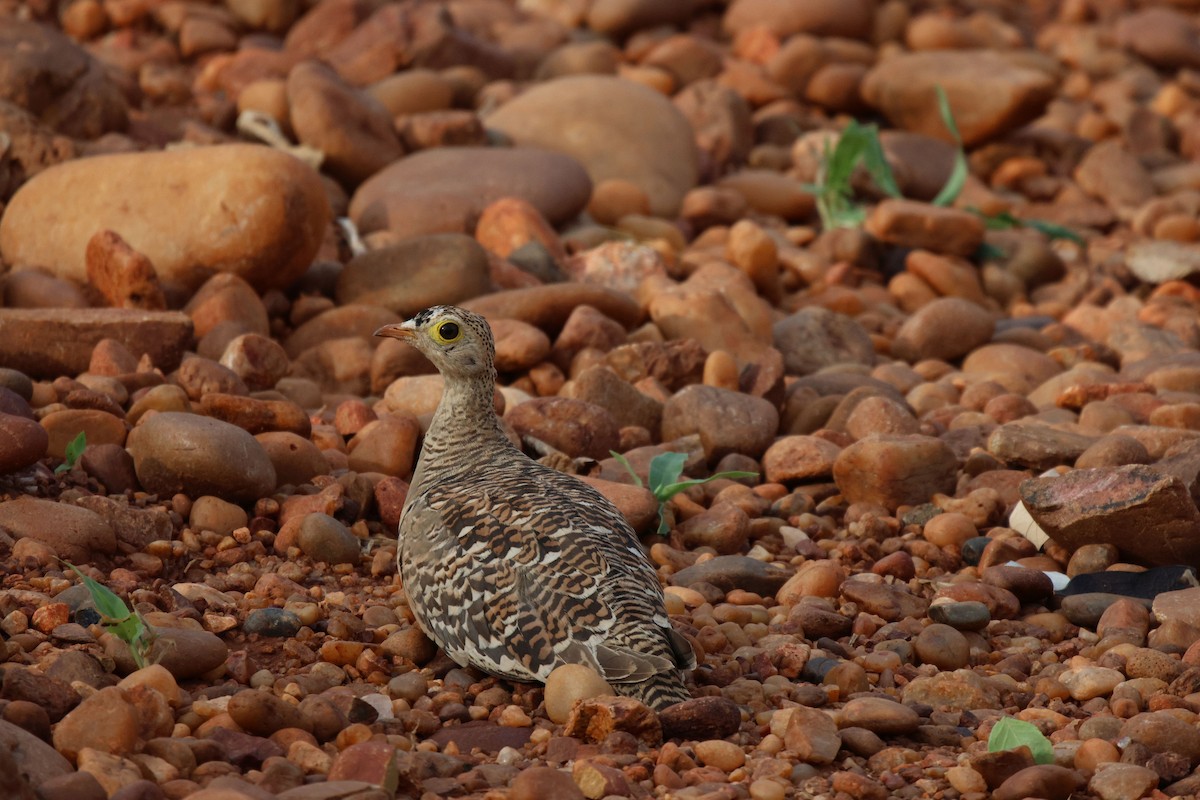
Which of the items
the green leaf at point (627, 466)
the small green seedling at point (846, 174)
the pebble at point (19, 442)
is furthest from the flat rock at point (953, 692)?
the small green seedling at point (846, 174)

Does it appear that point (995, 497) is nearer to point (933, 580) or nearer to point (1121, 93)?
point (933, 580)

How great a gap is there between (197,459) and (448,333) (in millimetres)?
1575

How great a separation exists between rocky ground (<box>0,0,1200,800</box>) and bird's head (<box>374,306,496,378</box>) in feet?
3.50

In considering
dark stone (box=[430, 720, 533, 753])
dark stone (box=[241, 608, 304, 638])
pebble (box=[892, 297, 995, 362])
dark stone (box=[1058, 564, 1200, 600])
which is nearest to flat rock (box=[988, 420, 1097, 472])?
dark stone (box=[1058, 564, 1200, 600])

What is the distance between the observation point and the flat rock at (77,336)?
903cm

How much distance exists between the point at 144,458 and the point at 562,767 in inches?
132

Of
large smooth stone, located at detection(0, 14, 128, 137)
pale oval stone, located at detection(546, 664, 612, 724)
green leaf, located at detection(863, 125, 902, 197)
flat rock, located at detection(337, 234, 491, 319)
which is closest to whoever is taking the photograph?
pale oval stone, located at detection(546, 664, 612, 724)

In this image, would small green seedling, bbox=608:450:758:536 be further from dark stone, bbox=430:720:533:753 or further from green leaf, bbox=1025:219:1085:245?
green leaf, bbox=1025:219:1085:245

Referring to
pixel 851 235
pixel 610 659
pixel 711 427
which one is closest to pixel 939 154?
pixel 851 235

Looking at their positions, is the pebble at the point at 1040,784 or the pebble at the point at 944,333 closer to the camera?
the pebble at the point at 1040,784

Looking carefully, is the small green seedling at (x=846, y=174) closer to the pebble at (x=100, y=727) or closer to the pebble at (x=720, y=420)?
the pebble at (x=720, y=420)

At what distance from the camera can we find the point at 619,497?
26.1 ft

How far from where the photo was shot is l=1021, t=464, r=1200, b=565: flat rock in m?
7.26

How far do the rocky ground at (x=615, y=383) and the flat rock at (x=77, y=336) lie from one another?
31 millimetres
